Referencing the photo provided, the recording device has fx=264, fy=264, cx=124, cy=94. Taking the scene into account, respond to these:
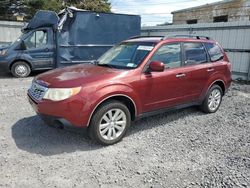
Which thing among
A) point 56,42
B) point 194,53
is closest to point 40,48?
point 56,42

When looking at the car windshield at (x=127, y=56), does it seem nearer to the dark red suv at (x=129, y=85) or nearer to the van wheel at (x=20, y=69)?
the dark red suv at (x=129, y=85)

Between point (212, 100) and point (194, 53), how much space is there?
123cm

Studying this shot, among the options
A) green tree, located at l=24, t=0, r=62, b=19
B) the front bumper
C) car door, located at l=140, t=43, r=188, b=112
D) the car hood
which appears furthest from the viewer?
green tree, located at l=24, t=0, r=62, b=19

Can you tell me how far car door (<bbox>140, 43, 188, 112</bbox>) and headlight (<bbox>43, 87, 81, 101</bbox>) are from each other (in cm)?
118

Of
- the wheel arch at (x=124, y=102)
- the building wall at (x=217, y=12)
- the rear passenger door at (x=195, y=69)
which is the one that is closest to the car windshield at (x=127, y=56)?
the wheel arch at (x=124, y=102)

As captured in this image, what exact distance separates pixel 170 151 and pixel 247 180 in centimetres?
114

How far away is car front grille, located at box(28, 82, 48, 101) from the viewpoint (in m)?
4.07

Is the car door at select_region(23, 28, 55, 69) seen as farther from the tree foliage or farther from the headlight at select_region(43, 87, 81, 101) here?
the tree foliage

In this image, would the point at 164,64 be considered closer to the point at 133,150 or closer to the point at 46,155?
the point at 133,150

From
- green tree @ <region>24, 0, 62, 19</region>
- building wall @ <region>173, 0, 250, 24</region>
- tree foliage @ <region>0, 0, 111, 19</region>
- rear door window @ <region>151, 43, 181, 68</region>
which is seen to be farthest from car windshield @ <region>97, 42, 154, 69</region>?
green tree @ <region>24, 0, 62, 19</region>

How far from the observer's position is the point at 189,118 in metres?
5.60

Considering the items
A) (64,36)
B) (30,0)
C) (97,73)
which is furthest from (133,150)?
(30,0)

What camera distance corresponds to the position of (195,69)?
17.3 feet

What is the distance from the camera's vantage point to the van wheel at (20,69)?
32.3ft
